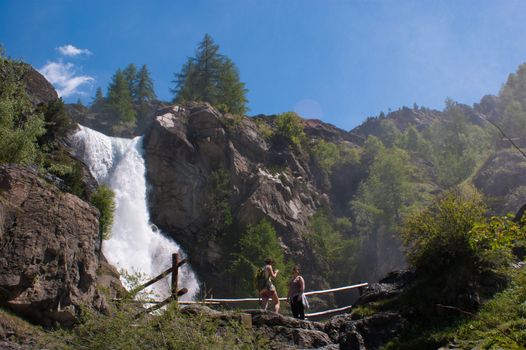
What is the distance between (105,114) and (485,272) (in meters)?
67.9

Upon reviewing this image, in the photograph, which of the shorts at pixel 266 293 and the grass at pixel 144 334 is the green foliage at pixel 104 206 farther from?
the grass at pixel 144 334

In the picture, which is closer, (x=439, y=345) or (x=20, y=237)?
(x=439, y=345)

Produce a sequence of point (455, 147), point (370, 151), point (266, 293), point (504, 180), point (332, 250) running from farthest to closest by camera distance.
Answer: point (455, 147)
point (370, 151)
point (504, 180)
point (332, 250)
point (266, 293)

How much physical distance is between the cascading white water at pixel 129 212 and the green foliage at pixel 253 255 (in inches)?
133

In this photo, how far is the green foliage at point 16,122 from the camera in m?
20.4

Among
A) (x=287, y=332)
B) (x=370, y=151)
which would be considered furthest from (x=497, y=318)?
(x=370, y=151)

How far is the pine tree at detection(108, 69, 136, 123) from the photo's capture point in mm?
67812

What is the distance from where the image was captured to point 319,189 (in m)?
54.4

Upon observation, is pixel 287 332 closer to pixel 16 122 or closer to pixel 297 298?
pixel 297 298

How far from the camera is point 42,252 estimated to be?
1503cm

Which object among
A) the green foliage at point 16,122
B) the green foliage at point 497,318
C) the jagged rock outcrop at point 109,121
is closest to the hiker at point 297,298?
A: the green foliage at point 497,318

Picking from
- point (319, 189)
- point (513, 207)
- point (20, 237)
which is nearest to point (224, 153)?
point (319, 189)

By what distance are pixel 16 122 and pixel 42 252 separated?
14286 mm

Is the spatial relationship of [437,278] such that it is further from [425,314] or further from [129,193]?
[129,193]
